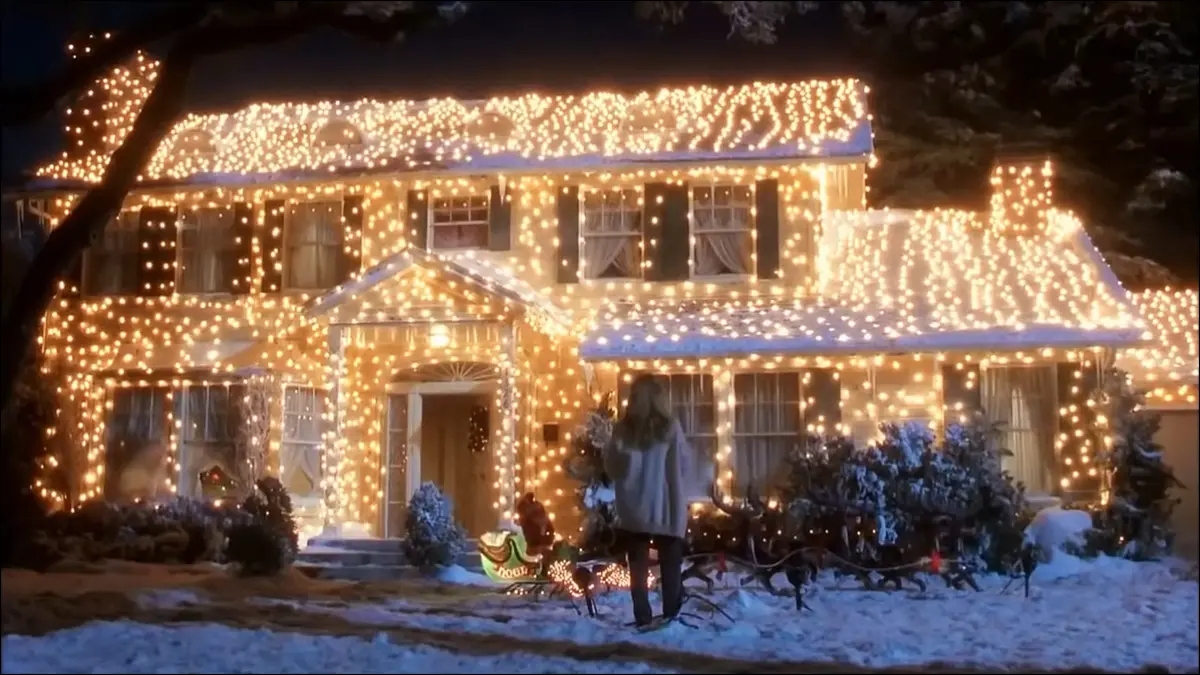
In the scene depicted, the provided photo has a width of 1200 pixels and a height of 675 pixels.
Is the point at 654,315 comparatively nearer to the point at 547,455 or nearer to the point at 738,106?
the point at 547,455

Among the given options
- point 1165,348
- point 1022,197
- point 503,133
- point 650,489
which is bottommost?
point 650,489

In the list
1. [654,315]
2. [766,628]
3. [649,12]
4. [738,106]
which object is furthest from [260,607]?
[738,106]

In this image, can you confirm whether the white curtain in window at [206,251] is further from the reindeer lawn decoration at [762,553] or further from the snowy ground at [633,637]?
the reindeer lawn decoration at [762,553]

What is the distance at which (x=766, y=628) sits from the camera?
370 inches

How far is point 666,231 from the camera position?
1777 centimetres

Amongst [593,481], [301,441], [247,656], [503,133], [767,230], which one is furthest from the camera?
[503,133]

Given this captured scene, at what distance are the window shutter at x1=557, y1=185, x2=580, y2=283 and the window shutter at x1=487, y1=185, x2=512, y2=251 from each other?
2.41 ft

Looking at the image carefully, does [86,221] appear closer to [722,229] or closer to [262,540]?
[262,540]

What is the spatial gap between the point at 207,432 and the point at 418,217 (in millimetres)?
4334

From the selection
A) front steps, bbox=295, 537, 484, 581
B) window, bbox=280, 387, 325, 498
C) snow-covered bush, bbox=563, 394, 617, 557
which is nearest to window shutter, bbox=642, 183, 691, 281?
snow-covered bush, bbox=563, 394, 617, 557

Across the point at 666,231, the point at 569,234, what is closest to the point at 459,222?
the point at 569,234

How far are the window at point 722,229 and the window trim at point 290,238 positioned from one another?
5165 millimetres

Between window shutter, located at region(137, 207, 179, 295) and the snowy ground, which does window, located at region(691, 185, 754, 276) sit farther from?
window shutter, located at region(137, 207, 179, 295)

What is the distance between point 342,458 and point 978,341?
337 inches
